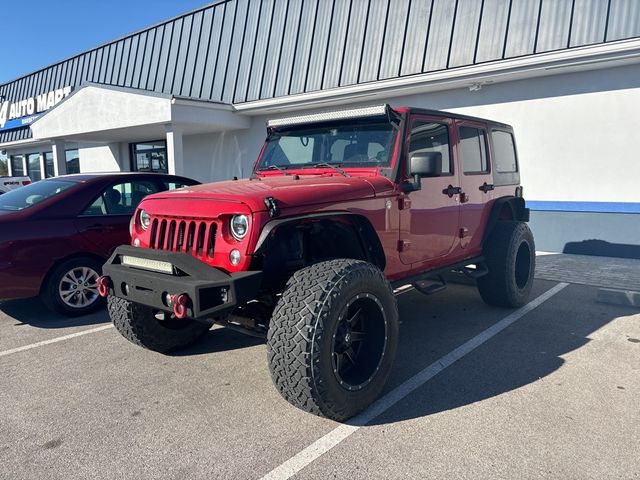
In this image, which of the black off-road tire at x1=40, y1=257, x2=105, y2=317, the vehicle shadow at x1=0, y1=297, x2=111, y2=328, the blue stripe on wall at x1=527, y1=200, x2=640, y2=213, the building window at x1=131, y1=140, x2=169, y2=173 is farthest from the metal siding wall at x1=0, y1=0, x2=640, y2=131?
the vehicle shadow at x1=0, y1=297, x2=111, y2=328

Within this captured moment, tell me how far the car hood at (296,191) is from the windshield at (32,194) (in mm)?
2554

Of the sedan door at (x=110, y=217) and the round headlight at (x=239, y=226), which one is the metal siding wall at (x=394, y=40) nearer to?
the sedan door at (x=110, y=217)

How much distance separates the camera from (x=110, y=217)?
5.86 metres

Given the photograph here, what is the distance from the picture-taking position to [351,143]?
4.29 metres

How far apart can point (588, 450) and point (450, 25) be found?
9.26 m

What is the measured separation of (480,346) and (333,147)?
226 centimetres

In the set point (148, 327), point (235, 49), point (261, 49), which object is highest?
point (235, 49)

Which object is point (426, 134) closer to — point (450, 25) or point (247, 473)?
point (247, 473)

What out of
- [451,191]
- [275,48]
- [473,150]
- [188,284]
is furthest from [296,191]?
[275,48]

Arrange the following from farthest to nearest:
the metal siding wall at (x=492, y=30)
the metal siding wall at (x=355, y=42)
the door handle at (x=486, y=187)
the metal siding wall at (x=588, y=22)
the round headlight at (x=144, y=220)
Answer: the metal siding wall at (x=355, y=42) < the metal siding wall at (x=492, y=30) < the metal siding wall at (x=588, y=22) < the door handle at (x=486, y=187) < the round headlight at (x=144, y=220)

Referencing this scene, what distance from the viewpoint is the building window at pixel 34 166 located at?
24641 mm

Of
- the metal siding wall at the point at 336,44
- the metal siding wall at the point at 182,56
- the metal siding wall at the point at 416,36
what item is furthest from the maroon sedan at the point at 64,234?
the metal siding wall at the point at 182,56

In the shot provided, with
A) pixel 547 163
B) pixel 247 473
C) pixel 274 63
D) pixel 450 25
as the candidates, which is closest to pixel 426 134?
pixel 247 473

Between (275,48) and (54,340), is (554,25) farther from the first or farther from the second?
(54,340)
